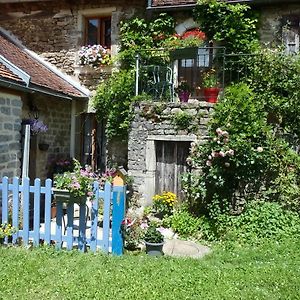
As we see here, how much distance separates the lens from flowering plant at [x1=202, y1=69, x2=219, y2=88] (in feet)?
28.2

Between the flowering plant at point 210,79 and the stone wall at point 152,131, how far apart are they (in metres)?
1.16

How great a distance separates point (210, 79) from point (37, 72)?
4309mm

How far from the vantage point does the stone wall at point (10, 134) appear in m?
6.62

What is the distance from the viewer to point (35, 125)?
776 cm

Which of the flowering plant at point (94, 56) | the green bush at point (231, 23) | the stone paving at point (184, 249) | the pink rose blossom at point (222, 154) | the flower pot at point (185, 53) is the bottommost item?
the stone paving at point (184, 249)

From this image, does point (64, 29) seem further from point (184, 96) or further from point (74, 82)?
point (184, 96)

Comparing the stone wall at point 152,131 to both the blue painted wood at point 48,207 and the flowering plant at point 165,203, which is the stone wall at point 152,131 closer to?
the flowering plant at point 165,203

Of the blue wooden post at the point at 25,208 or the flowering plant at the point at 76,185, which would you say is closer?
the flowering plant at the point at 76,185

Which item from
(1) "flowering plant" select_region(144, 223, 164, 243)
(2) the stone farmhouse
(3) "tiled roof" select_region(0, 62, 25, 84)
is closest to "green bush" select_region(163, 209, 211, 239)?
(2) the stone farmhouse

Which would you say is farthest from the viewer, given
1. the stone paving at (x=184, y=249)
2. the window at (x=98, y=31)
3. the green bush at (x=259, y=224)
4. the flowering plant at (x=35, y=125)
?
the window at (x=98, y=31)

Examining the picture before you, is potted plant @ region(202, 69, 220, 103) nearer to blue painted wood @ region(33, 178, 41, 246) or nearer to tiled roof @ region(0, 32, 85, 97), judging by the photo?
tiled roof @ region(0, 32, 85, 97)

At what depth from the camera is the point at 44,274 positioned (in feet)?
14.1

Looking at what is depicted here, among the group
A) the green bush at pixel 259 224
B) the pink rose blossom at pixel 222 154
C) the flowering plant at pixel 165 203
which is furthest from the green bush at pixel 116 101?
the green bush at pixel 259 224

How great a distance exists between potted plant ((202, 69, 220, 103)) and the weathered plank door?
1.46m
